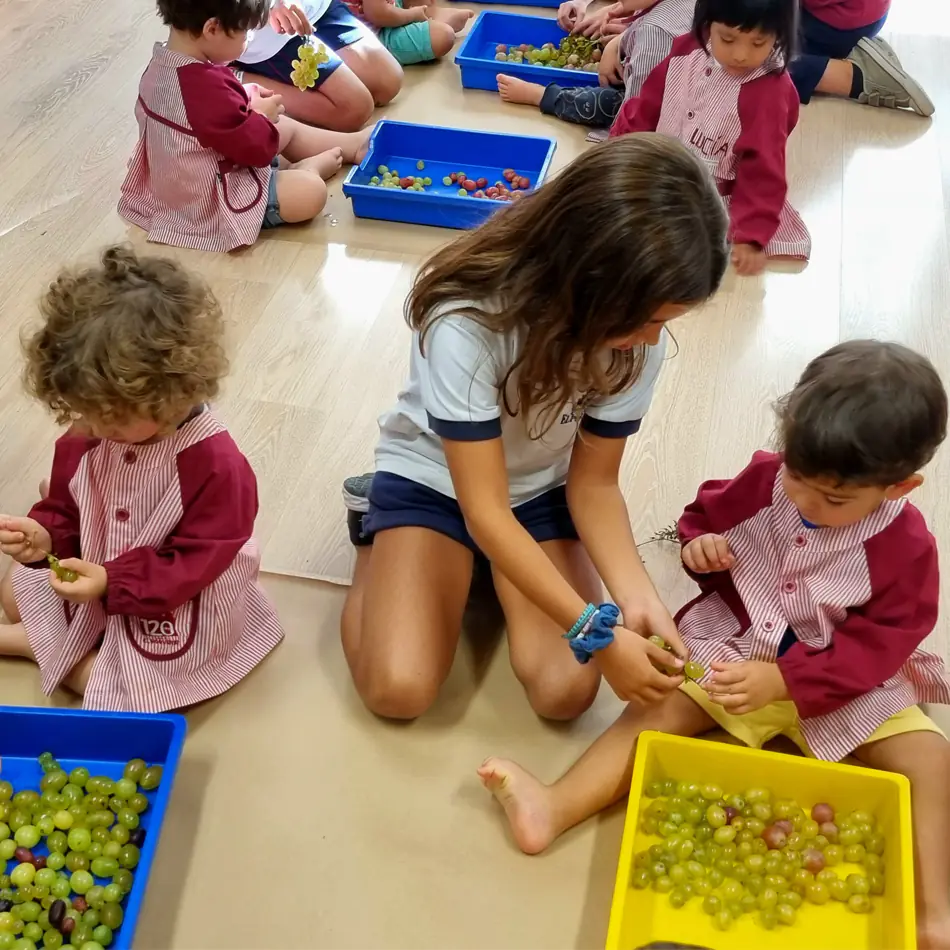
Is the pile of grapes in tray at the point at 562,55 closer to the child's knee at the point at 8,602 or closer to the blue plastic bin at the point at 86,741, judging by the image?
the child's knee at the point at 8,602

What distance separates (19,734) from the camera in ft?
3.87

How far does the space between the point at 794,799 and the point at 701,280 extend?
1.95 ft

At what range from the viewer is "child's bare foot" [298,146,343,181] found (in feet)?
7.08

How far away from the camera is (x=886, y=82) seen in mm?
2371

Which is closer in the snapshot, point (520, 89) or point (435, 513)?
point (435, 513)

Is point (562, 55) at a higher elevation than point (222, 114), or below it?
below

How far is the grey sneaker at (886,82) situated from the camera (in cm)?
236

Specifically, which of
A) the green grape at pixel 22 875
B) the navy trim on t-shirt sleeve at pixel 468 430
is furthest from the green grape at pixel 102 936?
the navy trim on t-shirt sleeve at pixel 468 430

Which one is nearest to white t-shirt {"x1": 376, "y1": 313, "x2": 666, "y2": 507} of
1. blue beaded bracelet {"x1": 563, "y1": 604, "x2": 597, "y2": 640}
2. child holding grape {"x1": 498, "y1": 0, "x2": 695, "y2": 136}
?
blue beaded bracelet {"x1": 563, "y1": 604, "x2": 597, "y2": 640}

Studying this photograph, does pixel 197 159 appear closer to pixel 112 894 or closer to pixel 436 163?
pixel 436 163

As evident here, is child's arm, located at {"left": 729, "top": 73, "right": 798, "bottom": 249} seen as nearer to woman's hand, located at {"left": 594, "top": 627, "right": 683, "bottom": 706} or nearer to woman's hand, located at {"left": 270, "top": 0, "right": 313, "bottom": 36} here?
woman's hand, located at {"left": 270, "top": 0, "right": 313, "bottom": 36}

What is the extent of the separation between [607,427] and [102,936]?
0.76 metres

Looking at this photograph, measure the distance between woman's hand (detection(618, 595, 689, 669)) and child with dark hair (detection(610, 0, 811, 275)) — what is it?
0.98 meters

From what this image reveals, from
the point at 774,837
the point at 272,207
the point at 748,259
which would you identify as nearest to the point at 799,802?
the point at 774,837
